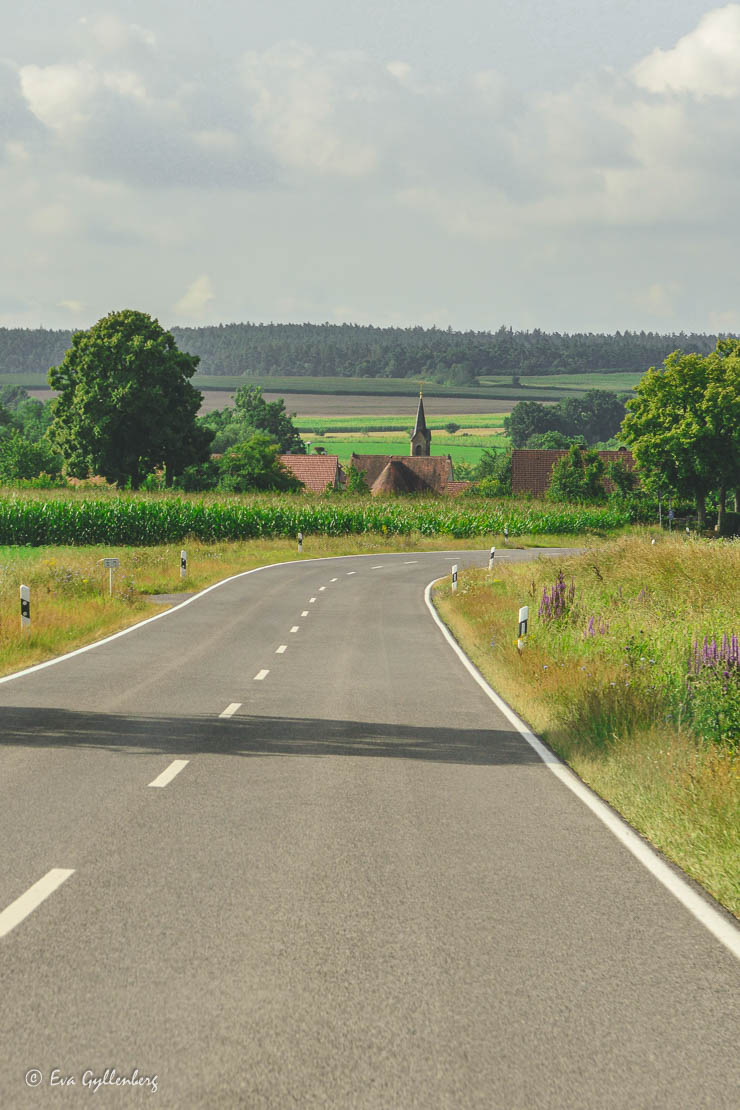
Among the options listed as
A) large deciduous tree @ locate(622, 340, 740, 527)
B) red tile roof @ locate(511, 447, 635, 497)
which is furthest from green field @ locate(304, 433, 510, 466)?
large deciduous tree @ locate(622, 340, 740, 527)

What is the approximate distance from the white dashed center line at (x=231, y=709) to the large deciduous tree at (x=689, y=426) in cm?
6375

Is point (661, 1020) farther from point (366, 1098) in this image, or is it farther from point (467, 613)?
point (467, 613)

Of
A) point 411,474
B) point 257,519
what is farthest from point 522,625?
point 411,474

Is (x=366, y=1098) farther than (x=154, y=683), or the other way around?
(x=154, y=683)

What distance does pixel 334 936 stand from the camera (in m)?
4.97

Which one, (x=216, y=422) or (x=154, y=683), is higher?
(x=216, y=422)

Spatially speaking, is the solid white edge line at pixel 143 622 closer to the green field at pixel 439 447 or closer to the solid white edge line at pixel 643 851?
the solid white edge line at pixel 643 851

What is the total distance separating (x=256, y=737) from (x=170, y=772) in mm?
1842

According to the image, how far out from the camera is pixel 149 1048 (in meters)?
3.74

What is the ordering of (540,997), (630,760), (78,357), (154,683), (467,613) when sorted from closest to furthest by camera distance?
1. (540,997)
2. (630,760)
3. (154,683)
4. (467,613)
5. (78,357)

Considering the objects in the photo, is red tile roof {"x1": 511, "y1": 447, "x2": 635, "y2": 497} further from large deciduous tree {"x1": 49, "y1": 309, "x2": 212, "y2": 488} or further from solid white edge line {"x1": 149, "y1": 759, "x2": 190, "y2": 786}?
solid white edge line {"x1": 149, "y1": 759, "x2": 190, "y2": 786}

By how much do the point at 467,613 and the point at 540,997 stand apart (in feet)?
67.0

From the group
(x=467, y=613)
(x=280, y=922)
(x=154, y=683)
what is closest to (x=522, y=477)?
(x=467, y=613)

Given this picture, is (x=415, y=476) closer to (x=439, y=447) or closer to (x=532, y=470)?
(x=532, y=470)
